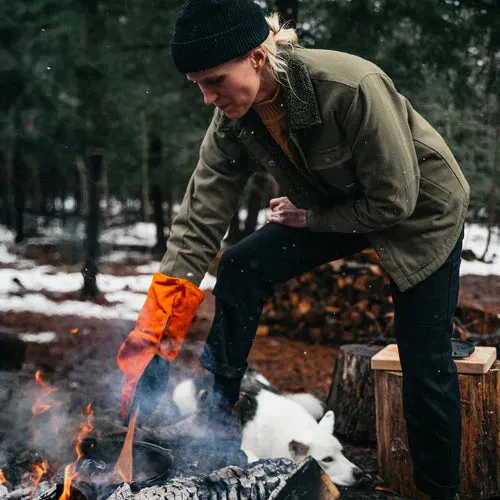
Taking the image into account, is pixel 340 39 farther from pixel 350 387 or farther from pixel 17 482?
pixel 17 482

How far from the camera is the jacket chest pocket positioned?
260 cm

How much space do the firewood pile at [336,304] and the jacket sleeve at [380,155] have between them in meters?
3.89

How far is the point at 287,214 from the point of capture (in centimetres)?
301

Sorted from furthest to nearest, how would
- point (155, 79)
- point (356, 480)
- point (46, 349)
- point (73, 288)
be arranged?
point (73, 288), point (155, 79), point (46, 349), point (356, 480)

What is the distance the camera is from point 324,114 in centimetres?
252

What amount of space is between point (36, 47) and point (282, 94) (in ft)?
23.2

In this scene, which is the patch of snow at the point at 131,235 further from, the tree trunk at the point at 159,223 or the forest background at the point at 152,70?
the forest background at the point at 152,70

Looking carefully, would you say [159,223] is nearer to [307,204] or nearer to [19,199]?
[19,199]

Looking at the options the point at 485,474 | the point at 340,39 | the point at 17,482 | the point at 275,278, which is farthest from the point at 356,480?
the point at 340,39

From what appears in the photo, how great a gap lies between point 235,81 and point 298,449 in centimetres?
234

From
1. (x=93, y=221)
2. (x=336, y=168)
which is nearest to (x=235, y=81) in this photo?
(x=336, y=168)

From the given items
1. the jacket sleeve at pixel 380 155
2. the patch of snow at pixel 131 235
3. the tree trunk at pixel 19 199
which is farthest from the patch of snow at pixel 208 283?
the tree trunk at pixel 19 199

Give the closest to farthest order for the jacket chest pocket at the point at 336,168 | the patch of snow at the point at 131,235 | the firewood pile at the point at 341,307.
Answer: the jacket chest pocket at the point at 336,168, the firewood pile at the point at 341,307, the patch of snow at the point at 131,235

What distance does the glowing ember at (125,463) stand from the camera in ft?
9.12
